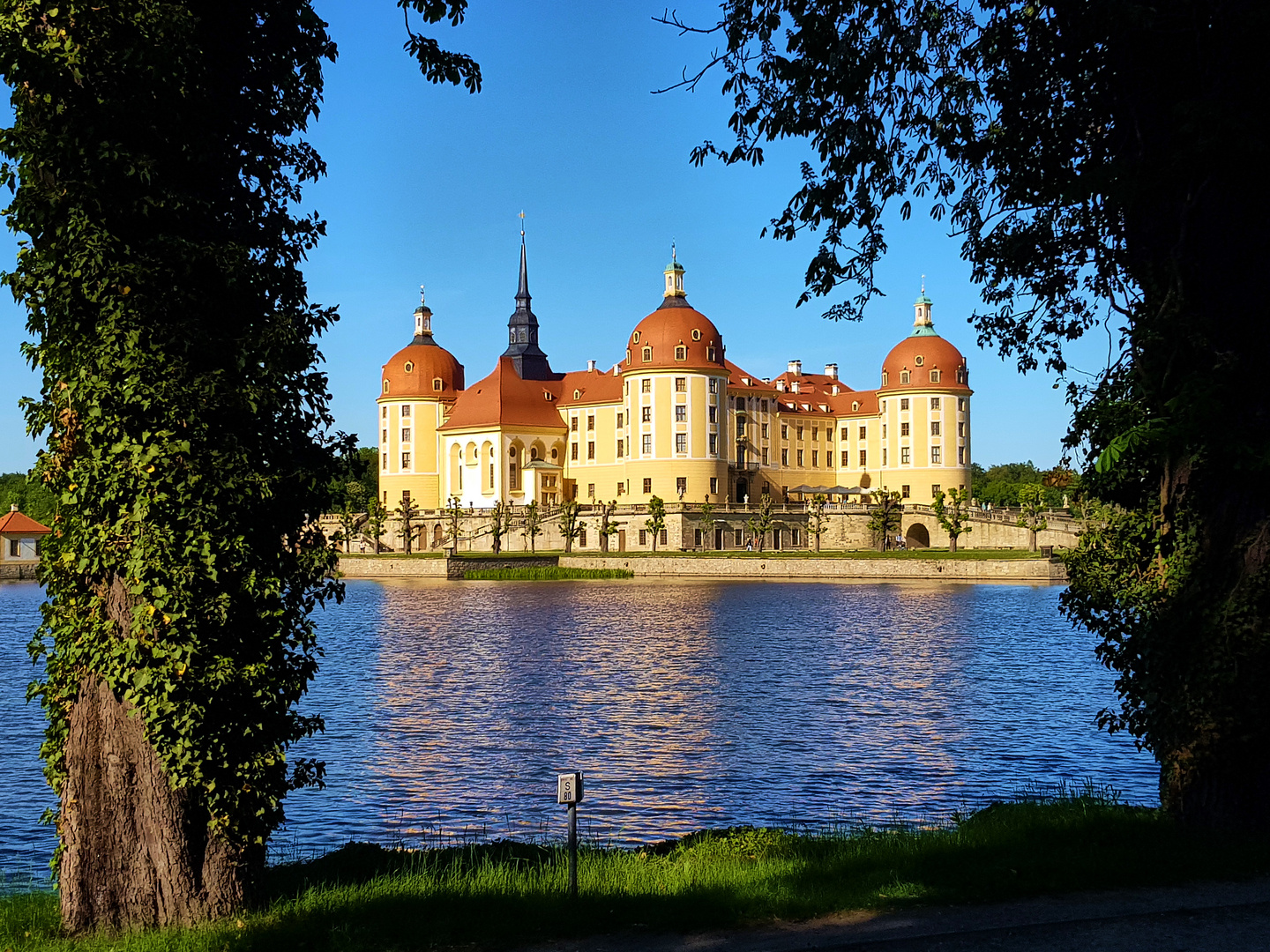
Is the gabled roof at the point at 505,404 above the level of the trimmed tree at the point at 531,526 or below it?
above

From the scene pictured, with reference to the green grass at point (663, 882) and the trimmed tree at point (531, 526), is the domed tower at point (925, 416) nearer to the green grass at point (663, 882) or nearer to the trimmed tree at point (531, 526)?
the trimmed tree at point (531, 526)

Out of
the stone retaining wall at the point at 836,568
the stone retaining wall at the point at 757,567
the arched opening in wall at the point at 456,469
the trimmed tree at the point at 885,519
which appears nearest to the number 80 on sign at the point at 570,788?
the stone retaining wall at the point at 836,568

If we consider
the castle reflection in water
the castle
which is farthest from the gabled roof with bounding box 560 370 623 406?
the castle reflection in water

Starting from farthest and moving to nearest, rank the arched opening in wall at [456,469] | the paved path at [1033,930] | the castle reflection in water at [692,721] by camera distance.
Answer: the arched opening in wall at [456,469] → the castle reflection in water at [692,721] → the paved path at [1033,930]

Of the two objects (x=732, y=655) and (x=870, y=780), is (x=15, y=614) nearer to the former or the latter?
(x=732, y=655)

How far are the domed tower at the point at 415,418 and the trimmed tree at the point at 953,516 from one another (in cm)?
3988

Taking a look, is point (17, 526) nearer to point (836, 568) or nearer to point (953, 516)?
point (836, 568)

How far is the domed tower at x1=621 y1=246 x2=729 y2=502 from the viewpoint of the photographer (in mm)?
92000

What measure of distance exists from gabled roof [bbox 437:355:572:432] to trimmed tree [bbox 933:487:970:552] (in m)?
31.6

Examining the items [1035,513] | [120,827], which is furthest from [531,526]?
[120,827]

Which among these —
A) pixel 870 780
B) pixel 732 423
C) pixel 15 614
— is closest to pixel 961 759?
pixel 870 780

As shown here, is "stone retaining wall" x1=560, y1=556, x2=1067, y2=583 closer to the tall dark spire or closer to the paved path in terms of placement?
the tall dark spire

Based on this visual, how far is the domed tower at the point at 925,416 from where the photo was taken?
97.6 metres

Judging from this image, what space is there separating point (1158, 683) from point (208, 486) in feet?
23.6
